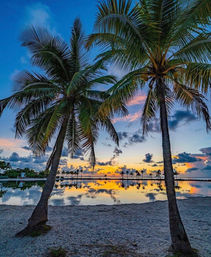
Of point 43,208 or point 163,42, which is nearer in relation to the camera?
point 163,42

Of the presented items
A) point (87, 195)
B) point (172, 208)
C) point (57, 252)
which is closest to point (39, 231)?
point (57, 252)

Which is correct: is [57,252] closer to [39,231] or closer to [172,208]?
[39,231]

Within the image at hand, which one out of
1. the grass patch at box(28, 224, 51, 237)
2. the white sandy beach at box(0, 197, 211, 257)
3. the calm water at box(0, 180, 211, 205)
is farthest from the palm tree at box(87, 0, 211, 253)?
the calm water at box(0, 180, 211, 205)

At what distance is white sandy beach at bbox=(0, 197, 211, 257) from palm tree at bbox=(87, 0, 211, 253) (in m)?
1.36

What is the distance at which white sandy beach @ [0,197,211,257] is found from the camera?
4961mm

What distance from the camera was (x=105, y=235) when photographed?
247 inches

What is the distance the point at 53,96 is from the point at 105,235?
555cm

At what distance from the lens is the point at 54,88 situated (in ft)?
24.3

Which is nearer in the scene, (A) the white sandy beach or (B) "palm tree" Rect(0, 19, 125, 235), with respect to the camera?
(A) the white sandy beach

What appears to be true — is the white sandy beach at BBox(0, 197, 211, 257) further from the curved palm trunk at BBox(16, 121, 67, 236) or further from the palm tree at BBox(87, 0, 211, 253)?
the palm tree at BBox(87, 0, 211, 253)

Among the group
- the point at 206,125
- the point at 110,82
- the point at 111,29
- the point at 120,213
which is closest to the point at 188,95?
the point at 206,125

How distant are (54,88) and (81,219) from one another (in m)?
5.89

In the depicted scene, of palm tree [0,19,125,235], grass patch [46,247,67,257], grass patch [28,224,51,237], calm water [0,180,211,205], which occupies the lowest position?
grass patch [46,247,67,257]

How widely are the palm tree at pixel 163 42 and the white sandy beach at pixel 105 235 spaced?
1.36 meters
